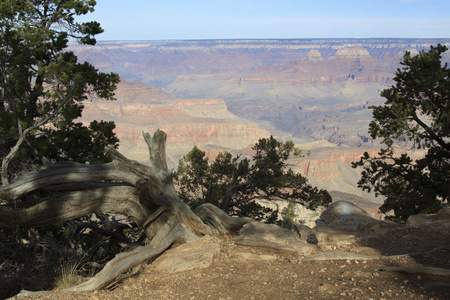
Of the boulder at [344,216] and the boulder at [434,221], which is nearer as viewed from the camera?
the boulder at [434,221]

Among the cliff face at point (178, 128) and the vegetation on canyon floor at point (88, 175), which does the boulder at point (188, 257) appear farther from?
the cliff face at point (178, 128)

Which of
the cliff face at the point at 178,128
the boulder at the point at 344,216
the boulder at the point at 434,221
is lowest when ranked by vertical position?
the cliff face at the point at 178,128

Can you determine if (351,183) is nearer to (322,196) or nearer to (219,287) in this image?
(322,196)

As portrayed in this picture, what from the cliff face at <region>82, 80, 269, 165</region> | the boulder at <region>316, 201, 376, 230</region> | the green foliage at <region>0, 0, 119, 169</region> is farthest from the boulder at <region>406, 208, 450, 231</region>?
the cliff face at <region>82, 80, 269, 165</region>

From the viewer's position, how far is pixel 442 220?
34.2 ft

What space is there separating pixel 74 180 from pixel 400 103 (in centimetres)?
1114

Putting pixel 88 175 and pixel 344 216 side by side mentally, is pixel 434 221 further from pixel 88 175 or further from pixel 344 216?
pixel 88 175

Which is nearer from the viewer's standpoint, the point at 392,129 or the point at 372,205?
the point at 392,129

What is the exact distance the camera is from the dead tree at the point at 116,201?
7008mm

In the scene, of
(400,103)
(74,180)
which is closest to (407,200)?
(400,103)

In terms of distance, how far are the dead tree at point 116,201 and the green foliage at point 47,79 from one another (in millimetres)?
4226

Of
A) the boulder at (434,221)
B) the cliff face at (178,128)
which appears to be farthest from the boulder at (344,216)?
the cliff face at (178,128)

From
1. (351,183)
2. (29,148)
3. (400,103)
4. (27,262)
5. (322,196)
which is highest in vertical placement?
(400,103)

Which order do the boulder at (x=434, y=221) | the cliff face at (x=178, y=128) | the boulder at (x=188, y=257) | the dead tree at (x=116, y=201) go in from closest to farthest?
the dead tree at (x=116, y=201) → the boulder at (x=188, y=257) → the boulder at (x=434, y=221) → the cliff face at (x=178, y=128)
